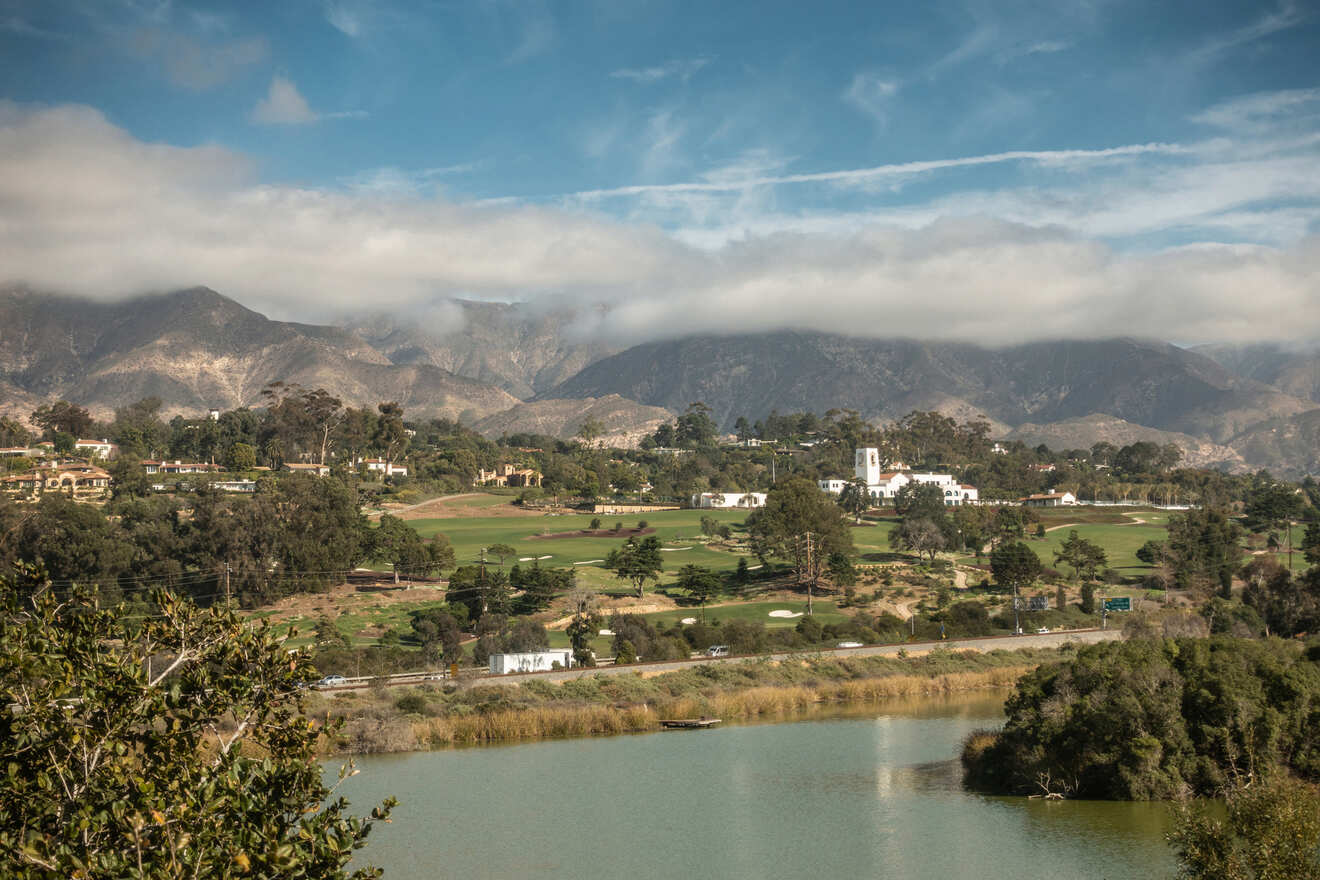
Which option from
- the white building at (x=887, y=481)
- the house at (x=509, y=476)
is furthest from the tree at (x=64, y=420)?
the white building at (x=887, y=481)

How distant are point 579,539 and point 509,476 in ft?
188

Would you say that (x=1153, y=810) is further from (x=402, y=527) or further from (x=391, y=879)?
(x=402, y=527)

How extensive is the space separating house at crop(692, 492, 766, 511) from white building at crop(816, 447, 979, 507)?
1316 centimetres

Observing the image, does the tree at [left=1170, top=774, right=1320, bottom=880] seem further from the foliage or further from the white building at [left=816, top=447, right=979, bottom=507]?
the white building at [left=816, top=447, right=979, bottom=507]

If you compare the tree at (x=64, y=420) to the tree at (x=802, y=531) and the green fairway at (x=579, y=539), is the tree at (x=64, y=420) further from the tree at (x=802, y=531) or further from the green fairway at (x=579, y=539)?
the tree at (x=802, y=531)

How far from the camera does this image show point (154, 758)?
539 inches

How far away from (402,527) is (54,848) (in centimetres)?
8544

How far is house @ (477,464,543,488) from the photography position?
164 metres

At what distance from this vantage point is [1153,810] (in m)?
33.0

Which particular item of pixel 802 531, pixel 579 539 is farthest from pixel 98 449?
pixel 802 531

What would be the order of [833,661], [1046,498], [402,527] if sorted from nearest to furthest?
[833,661] < [402,527] < [1046,498]

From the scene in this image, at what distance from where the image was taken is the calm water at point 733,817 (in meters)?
29.1

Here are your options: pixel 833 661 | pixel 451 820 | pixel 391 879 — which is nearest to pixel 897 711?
pixel 833 661

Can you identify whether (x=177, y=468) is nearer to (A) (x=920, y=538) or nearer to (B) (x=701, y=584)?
(B) (x=701, y=584)
